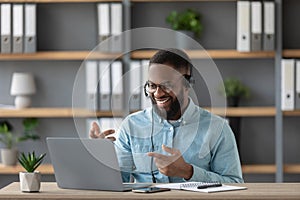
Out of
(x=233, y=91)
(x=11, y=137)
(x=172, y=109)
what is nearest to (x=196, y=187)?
(x=172, y=109)

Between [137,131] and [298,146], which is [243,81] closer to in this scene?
[298,146]

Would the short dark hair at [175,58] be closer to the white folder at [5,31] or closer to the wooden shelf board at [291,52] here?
the wooden shelf board at [291,52]

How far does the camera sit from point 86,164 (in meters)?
2.40

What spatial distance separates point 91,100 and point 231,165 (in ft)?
1.95

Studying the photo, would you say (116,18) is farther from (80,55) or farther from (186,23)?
(186,23)

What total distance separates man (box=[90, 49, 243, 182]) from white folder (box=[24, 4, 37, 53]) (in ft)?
6.86

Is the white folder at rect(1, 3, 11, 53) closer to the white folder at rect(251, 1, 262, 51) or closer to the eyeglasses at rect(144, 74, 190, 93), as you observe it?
the white folder at rect(251, 1, 262, 51)

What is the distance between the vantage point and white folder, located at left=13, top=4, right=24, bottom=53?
4605 mm

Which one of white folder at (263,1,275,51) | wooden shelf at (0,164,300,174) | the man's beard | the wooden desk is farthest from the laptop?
white folder at (263,1,275,51)

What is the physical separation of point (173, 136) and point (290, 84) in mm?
2179

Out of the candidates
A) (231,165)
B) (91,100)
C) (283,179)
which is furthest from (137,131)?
(283,179)

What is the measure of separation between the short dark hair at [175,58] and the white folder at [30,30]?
7.42 feet

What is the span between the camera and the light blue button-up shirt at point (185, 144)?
2.53 metres

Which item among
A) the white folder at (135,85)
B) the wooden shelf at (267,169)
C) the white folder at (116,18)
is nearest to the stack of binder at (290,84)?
the wooden shelf at (267,169)
